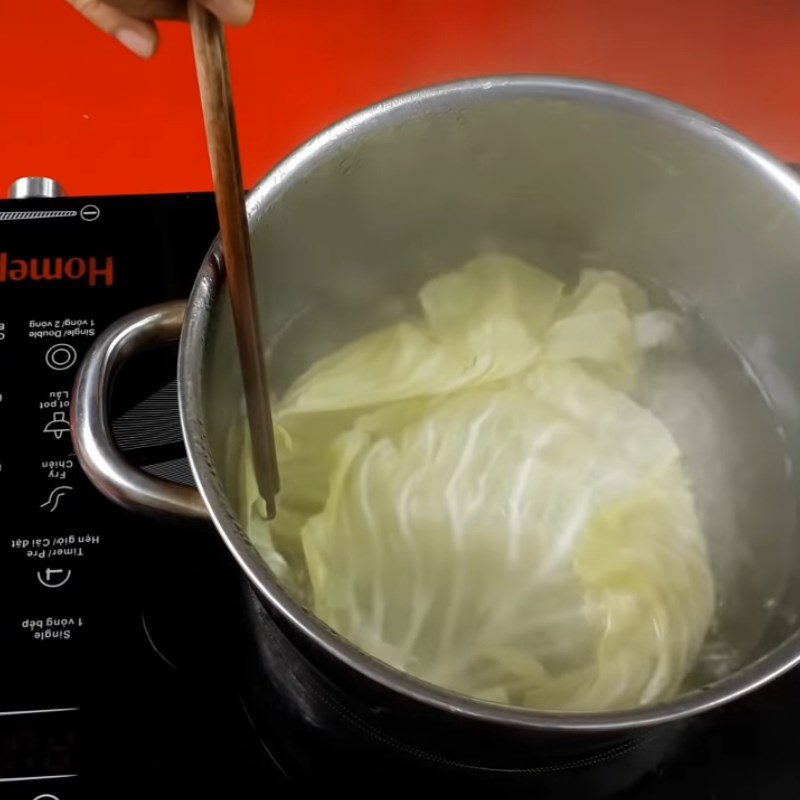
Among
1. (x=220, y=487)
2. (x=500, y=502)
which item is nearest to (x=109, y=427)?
(x=220, y=487)

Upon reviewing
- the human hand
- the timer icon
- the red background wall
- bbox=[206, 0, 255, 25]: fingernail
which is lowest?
the timer icon

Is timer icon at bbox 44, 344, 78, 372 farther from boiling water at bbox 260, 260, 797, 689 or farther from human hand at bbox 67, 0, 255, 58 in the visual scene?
human hand at bbox 67, 0, 255, 58

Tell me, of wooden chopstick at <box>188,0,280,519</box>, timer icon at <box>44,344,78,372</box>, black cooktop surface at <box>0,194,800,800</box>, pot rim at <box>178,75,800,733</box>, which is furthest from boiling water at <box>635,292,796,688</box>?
timer icon at <box>44,344,78,372</box>

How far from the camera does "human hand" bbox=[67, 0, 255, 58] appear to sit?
54 cm

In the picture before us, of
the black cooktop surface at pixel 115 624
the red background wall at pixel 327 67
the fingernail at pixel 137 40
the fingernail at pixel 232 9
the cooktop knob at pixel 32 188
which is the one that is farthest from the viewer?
the red background wall at pixel 327 67

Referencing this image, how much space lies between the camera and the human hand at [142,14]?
0.54 metres

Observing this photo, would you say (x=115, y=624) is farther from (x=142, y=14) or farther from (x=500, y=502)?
(x=142, y=14)

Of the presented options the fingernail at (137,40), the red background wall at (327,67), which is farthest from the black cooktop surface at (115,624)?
the fingernail at (137,40)

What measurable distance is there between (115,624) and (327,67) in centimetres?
88

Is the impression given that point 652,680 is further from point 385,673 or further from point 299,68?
point 299,68

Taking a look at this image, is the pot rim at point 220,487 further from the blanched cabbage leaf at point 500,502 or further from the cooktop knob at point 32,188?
the cooktop knob at point 32,188

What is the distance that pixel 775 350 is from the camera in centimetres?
112

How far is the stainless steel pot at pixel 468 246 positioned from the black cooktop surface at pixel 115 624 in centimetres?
13

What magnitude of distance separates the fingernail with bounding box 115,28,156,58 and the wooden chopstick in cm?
8
